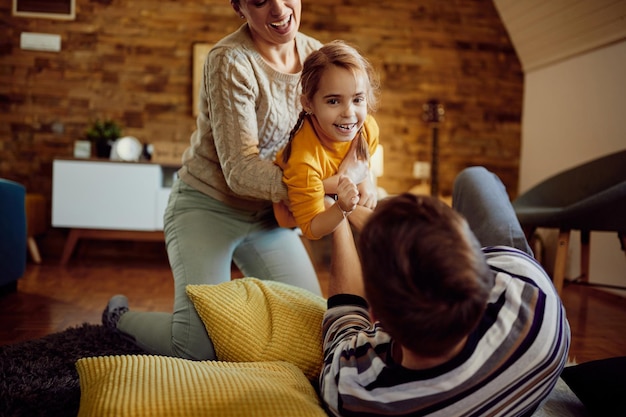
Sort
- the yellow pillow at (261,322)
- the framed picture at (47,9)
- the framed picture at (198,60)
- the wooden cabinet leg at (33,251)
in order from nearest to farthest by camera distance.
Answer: the yellow pillow at (261,322), the wooden cabinet leg at (33,251), the framed picture at (47,9), the framed picture at (198,60)

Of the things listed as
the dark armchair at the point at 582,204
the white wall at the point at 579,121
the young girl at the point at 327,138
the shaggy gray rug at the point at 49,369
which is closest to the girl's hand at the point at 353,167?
the young girl at the point at 327,138

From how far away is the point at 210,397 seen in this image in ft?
3.18

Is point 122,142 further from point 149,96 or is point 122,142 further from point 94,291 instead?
point 94,291

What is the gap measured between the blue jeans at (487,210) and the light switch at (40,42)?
393cm

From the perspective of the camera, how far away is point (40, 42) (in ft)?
15.0

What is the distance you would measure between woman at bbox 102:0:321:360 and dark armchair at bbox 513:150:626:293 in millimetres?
1595

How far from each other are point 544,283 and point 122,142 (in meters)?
4.00

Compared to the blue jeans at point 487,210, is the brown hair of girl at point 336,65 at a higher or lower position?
higher

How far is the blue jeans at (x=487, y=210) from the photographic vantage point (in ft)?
5.05

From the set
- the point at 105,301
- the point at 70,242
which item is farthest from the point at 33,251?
the point at 105,301

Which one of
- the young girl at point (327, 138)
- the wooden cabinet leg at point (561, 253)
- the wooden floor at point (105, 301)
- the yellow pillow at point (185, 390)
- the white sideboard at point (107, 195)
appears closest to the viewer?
the yellow pillow at point (185, 390)

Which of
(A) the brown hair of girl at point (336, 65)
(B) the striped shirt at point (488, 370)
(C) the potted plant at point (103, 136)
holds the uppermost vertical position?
(A) the brown hair of girl at point (336, 65)

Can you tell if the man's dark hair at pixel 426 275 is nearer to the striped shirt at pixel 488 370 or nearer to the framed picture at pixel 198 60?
the striped shirt at pixel 488 370

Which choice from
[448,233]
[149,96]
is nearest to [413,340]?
[448,233]
